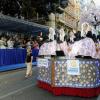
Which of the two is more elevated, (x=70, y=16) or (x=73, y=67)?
(x=70, y=16)

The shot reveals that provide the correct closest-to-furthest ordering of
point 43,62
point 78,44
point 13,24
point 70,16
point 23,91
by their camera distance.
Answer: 1. point 78,44
2. point 23,91
3. point 43,62
4. point 13,24
5. point 70,16

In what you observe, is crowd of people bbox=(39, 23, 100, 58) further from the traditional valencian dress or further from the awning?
the awning

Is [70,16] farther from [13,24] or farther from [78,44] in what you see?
[78,44]

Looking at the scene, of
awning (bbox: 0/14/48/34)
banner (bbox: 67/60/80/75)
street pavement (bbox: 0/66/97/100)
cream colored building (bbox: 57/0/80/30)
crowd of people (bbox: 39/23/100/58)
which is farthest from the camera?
cream colored building (bbox: 57/0/80/30)

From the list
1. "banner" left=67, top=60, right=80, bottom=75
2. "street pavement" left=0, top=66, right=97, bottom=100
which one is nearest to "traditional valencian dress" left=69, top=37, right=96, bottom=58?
"banner" left=67, top=60, right=80, bottom=75

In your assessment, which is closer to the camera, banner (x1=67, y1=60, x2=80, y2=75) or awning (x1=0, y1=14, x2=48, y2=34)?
banner (x1=67, y1=60, x2=80, y2=75)

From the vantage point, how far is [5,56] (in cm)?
2186

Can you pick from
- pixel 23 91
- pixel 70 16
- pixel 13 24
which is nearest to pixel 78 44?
pixel 23 91

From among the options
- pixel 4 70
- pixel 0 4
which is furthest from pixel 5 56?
pixel 0 4

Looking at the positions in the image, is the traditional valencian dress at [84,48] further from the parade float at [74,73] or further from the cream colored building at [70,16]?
the cream colored building at [70,16]

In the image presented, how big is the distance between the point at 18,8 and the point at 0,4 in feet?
9.01

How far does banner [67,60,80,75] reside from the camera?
12215 millimetres

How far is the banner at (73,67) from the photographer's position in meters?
12.2

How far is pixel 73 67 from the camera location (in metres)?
12.3
